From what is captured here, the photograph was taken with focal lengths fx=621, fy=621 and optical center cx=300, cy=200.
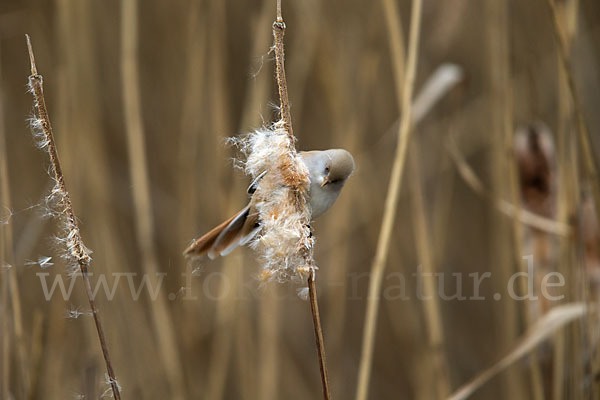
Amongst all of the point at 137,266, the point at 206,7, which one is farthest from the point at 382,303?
the point at 206,7

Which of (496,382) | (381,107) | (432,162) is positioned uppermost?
(381,107)

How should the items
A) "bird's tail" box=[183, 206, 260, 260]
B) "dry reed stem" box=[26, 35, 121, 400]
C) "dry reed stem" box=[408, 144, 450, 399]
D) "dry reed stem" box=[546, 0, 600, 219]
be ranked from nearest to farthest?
"dry reed stem" box=[26, 35, 121, 400], "bird's tail" box=[183, 206, 260, 260], "dry reed stem" box=[546, 0, 600, 219], "dry reed stem" box=[408, 144, 450, 399]

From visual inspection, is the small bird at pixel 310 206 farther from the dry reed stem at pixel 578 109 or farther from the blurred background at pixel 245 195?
the dry reed stem at pixel 578 109

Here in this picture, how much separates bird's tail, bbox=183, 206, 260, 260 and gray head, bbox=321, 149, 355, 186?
0.40ft

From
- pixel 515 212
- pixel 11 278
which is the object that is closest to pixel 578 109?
pixel 515 212

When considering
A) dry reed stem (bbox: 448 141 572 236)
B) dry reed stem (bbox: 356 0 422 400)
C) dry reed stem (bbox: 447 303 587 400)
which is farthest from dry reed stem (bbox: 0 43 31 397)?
dry reed stem (bbox: 448 141 572 236)

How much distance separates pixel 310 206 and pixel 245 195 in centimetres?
64

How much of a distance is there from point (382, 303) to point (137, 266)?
2.95 ft

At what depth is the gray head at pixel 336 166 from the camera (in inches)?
35.5

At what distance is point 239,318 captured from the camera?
1.50m

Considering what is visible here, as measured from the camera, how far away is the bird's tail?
2.78 feet

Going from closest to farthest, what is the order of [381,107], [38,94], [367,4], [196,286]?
1. [38,94]
2. [196,286]
3. [367,4]
4. [381,107]

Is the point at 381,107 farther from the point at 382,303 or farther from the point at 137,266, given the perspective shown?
the point at 137,266

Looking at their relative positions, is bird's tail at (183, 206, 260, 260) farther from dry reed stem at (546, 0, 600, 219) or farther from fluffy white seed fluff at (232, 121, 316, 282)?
dry reed stem at (546, 0, 600, 219)
